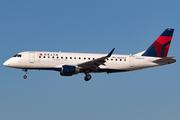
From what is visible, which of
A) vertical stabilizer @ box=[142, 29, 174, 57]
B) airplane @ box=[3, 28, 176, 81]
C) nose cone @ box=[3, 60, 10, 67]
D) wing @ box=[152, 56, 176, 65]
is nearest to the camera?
airplane @ box=[3, 28, 176, 81]

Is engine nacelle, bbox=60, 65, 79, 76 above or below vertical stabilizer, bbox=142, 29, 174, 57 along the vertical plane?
below

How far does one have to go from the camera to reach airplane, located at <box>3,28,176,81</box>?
159 feet

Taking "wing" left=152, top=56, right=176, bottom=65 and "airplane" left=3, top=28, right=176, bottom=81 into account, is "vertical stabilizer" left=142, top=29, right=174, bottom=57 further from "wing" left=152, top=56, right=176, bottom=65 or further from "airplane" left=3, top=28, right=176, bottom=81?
"wing" left=152, top=56, right=176, bottom=65

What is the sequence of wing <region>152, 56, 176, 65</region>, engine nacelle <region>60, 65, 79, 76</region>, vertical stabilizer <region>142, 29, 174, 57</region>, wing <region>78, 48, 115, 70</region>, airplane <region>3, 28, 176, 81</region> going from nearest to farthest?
1. wing <region>78, 48, 115, 70</region>
2. engine nacelle <region>60, 65, 79, 76</region>
3. airplane <region>3, 28, 176, 81</region>
4. wing <region>152, 56, 176, 65</region>
5. vertical stabilizer <region>142, 29, 174, 57</region>

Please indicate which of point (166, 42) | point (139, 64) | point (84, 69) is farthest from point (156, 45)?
point (84, 69)

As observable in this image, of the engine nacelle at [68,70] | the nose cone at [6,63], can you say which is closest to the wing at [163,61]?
the engine nacelle at [68,70]

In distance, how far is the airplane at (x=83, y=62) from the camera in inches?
1905

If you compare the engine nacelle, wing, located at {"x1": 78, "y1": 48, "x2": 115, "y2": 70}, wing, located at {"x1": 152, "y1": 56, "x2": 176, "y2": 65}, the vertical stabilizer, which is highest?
the vertical stabilizer

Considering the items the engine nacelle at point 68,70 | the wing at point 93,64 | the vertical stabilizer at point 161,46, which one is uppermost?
the vertical stabilizer at point 161,46

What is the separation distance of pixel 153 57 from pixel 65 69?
597 inches

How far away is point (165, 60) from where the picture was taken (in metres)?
51.4

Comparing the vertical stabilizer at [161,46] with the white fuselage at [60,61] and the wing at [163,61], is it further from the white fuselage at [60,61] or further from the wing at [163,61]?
the white fuselage at [60,61]

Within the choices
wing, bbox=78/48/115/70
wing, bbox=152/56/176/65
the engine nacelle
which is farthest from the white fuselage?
wing, bbox=152/56/176/65

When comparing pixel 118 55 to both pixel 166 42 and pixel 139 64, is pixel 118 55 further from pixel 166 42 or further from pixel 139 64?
pixel 166 42
